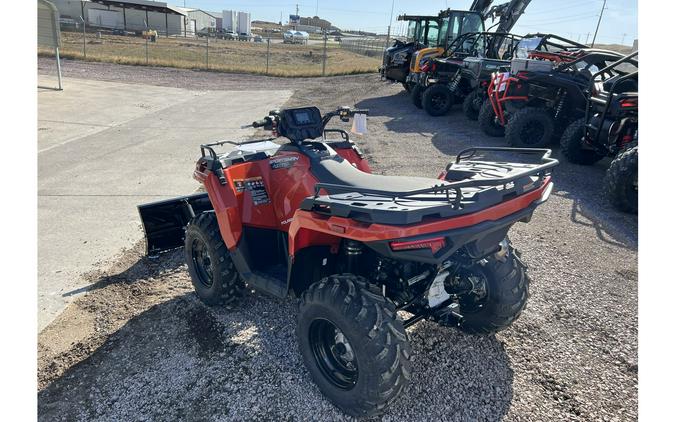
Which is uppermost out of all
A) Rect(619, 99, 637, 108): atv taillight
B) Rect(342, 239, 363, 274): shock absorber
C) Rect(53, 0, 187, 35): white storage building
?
Rect(53, 0, 187, 35): white storage building

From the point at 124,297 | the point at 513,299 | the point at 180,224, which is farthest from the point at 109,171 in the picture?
the point at 513,299

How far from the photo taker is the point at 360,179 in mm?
2746

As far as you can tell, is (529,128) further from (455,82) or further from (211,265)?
(211,265)

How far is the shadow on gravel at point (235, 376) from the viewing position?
261 centimetres

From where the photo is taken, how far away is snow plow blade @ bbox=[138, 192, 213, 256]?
13.8ft

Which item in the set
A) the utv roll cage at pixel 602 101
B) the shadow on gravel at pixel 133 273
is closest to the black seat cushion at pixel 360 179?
the shadow on gravel at pixel 133 273

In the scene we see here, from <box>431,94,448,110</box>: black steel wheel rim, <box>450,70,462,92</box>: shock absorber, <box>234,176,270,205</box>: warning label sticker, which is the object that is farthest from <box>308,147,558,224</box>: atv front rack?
<box>431,94,448,110</box>: black steel wheel rim

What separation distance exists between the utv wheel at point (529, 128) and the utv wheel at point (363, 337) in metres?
7.14

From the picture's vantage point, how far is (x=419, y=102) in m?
14.2

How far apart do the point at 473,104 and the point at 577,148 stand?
3.97 meters

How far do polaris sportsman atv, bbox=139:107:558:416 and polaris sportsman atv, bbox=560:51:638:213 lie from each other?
369 centimetres

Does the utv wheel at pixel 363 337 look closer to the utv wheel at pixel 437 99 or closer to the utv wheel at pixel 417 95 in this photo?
the utv wheel at pixel 437 99

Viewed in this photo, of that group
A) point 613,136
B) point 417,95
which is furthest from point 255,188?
point 417,95

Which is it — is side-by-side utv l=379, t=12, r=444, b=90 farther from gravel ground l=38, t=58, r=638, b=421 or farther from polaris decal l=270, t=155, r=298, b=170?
polaris decal l=270, t=155, r=298, b=170
